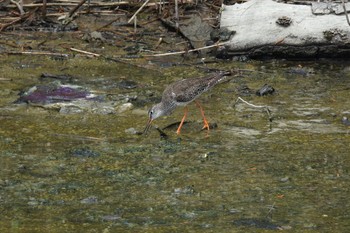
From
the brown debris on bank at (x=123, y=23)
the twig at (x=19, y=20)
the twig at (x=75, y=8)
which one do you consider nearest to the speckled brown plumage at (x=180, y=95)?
the brown debris on bank at (x=123, y=23)

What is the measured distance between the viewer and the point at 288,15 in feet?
33.9

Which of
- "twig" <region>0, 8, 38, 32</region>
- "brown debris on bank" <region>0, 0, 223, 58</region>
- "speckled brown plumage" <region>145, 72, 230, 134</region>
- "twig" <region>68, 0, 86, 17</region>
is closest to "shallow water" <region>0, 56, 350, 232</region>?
"speckled brown plumage" <region>145, 72, 230, 134</region>

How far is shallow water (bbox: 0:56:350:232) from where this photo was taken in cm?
613

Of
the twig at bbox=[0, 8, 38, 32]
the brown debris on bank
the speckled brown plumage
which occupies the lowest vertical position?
the brown debris on bank

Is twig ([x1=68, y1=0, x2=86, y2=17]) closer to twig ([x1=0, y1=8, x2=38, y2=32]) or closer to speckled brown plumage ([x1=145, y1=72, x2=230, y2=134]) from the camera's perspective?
twig ([x1=0, y1=8, x2=38, y2=32])

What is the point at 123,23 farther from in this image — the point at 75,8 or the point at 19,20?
the point at 19,20

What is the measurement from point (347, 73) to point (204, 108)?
209cm

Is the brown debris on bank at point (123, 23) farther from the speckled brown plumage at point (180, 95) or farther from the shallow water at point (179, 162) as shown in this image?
the speckled brown plumage at point (180, 95)

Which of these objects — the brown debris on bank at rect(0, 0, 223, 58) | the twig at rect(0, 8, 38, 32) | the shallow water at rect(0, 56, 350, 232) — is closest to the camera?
the shallow water at rect(0, 56, 350, 232)

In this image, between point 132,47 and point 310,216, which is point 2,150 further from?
point 132,47

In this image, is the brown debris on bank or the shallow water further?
the brown debris on bank

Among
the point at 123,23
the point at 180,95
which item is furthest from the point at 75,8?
the point at 180,95

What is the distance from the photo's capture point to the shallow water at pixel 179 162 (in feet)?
20.1

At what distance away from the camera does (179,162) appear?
7.32 m
